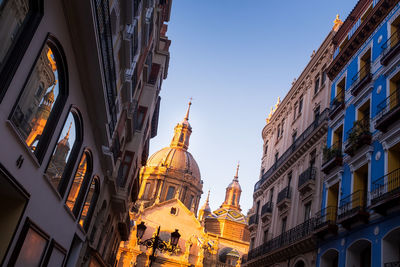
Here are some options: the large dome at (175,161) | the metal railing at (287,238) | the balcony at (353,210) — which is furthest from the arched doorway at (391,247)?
the large dome at (175,161)

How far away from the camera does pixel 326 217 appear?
17281 millimetres

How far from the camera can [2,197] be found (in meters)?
8.77

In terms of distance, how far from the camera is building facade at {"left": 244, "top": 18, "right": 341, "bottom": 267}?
65.5ft

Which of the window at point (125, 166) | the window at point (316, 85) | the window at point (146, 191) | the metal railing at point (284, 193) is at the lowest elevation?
the window at point (125, 166)

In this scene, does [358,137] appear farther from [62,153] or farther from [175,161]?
[175,161]

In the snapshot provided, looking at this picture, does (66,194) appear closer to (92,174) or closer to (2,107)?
(92,174)

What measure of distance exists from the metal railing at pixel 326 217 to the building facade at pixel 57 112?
31.8 ft

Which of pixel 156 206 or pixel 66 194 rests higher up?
pixel 156 206

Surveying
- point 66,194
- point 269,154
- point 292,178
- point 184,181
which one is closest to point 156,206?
point 184,181

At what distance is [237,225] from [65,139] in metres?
72.7

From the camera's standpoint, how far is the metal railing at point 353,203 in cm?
1476

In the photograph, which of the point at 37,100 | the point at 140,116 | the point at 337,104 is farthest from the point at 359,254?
the point at 140,116

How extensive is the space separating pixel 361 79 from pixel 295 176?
8213 millimetres

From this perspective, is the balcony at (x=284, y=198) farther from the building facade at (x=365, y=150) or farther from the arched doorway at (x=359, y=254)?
the arched doorway at (x=359, y=254)
